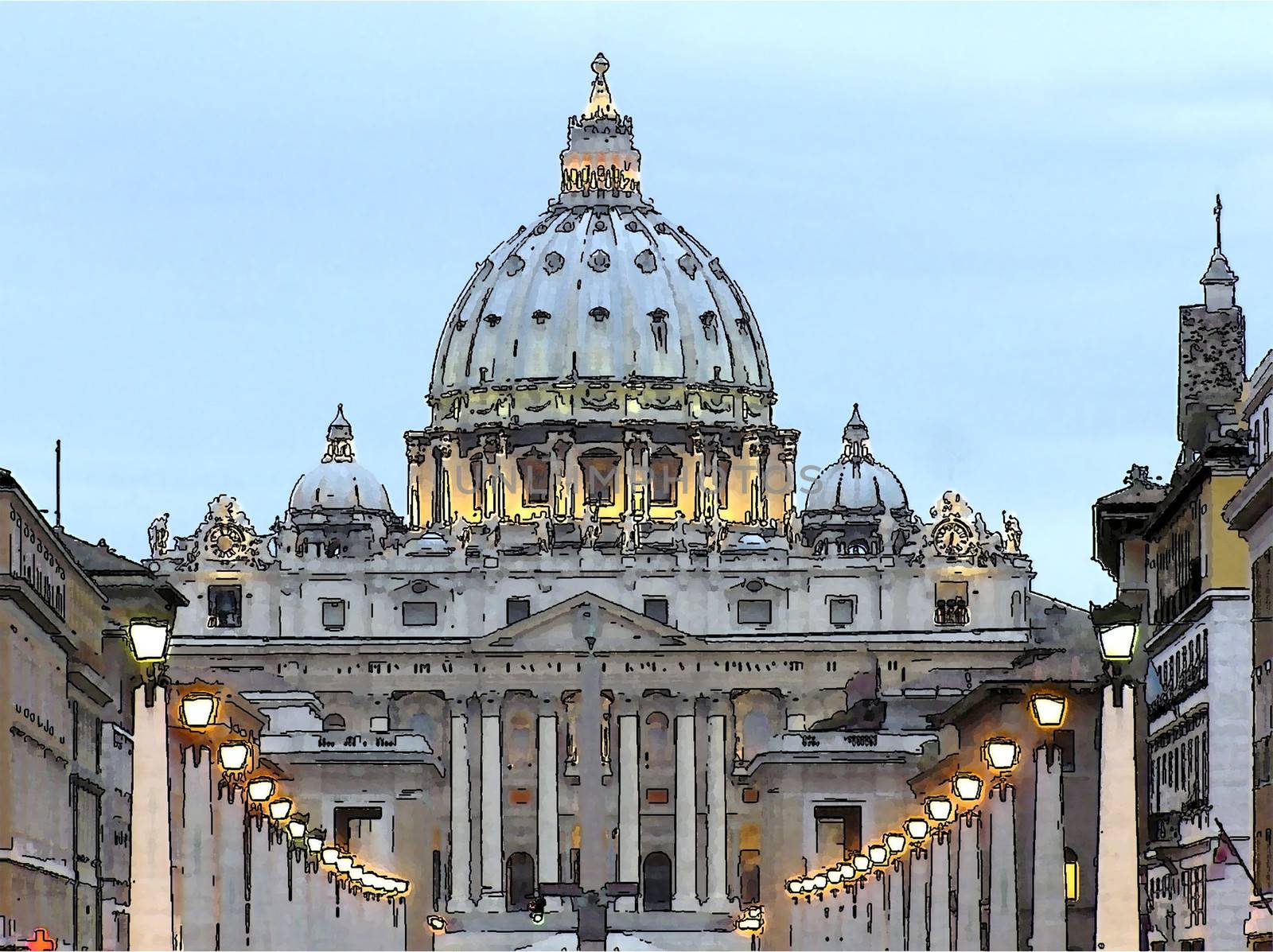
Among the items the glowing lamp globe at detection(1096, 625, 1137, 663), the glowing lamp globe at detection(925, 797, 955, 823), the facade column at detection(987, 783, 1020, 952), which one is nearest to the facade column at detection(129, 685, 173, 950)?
the glowing lamp globe at detection(1096, 625, 1137, 663)

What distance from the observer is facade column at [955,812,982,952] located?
3529 inches

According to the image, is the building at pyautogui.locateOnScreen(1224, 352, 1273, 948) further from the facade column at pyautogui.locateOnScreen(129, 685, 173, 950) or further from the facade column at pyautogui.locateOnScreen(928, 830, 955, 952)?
the facade column at pyautogui.locateOnScreen(129, 685, 173, 950)

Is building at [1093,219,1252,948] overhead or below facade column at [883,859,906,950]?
overhead

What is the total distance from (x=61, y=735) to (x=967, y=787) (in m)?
37.2

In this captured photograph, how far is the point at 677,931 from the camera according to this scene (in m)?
188

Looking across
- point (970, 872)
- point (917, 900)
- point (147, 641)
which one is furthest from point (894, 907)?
point (147, 641)

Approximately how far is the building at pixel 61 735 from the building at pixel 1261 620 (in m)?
24.0

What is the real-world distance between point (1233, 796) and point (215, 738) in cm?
2228

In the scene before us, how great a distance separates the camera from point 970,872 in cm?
9025

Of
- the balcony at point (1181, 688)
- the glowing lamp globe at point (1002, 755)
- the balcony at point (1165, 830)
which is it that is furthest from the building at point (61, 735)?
the glowing lamp globe at point (1002, 755)

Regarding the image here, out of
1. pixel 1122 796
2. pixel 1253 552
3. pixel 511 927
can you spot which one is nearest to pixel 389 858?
pixel 511 927

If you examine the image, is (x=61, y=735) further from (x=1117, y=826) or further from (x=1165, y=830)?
(x=1117, y=826)

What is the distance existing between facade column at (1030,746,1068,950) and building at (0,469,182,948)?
77.5 ft

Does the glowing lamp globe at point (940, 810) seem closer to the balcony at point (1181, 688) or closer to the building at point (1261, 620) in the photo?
the building at point (1261, 620)
